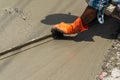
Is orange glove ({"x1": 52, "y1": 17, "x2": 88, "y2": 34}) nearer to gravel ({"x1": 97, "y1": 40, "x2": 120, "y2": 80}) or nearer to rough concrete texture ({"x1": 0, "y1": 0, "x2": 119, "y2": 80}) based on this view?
rough concrete texture ({"x1": 0, "y1": 0, "x2": 119, "y2": 80})

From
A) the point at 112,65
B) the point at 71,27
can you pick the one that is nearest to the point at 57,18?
the point at 71,27

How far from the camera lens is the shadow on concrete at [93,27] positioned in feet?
14.1

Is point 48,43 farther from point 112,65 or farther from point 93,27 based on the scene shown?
point 112,65

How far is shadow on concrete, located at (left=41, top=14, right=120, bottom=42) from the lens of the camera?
14.1 ft

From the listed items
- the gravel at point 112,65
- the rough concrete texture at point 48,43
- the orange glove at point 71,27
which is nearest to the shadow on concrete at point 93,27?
the rough concrete texture at point 48,43

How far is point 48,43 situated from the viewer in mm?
4137

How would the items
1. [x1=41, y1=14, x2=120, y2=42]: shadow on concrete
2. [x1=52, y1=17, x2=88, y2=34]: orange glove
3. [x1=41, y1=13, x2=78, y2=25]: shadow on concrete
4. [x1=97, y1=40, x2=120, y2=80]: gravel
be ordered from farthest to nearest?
[x1=41, y1=13, x2=78, y2=25]: shadow on concrete → [x1=41, y1=14, x2=120, y2=42]: shadow on concrete → [x1=52, y1=17, x2=88, y2=34]: orange glove → [x1=97, y1=40, x2=120, y2=80]: gravel

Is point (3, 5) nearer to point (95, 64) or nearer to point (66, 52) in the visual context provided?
point (66, 52)

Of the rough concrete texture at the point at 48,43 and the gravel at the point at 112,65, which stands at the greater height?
the rough concrete texture at the point at 48,43

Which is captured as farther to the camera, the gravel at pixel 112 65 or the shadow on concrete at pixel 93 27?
the shadow on concrete at pixel 93 27

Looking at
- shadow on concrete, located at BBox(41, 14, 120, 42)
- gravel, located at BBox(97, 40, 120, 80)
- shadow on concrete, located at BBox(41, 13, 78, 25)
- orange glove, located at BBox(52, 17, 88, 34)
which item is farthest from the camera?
shadow on concrete, located at BBox(41, 13, 78, 25)

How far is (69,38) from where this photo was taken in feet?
14.0

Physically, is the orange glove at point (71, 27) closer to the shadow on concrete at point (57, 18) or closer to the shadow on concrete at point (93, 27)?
the shadow on concrete at point (93, 27)

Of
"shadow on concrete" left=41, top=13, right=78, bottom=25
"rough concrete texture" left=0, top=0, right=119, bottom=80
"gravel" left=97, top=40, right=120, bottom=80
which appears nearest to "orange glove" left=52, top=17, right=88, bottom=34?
"rough concrete texture" left=0, top=0, right=119, bottom=80
